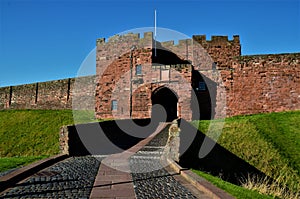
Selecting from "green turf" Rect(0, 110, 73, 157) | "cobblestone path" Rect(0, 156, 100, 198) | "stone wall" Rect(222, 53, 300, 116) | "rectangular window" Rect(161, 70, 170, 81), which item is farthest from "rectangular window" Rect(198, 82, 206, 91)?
"cobblestone path" Rect(0, 156, 100, 198)

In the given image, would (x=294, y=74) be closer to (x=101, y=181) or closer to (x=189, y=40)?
(x=189, y=40)

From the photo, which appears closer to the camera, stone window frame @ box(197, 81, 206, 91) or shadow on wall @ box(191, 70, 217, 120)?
shadow on wall @ box(191, 70, 217, 120)

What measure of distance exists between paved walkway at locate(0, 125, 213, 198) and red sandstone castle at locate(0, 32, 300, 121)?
11.9 metres

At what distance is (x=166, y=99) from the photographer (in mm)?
23828

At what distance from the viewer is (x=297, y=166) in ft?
35.6

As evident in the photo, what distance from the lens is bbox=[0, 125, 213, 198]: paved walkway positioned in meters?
5.40

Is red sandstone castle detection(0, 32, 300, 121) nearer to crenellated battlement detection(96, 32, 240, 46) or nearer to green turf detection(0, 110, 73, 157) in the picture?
crenellated battlement detection(96, 32, 240, 46)

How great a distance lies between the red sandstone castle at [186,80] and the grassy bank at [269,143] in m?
3.62

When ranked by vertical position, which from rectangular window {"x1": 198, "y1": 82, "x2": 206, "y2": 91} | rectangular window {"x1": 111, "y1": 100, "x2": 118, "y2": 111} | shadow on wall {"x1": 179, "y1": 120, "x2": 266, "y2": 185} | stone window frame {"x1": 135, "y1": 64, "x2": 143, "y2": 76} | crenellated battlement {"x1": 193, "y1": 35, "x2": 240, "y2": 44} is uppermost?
crenellated battlement {"x1": 193, "y1": 35, "x2": 240, "y2": 44}

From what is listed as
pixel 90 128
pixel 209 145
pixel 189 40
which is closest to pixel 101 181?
pixel 90 128

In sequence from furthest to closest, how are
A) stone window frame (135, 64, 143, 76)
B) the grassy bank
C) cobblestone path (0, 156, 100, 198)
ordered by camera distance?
stone window frame (135, 64, 143, 76) < the grassy bank < cobblestone path (0, 156, 100, 198)

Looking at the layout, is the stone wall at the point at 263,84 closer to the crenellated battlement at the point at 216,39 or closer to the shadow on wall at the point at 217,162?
the crenellated battlement at the point at 216,39

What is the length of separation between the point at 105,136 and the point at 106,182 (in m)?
7.70

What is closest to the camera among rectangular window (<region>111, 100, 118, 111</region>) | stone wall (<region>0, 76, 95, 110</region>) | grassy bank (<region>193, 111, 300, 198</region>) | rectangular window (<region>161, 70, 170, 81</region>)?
grassy bank (<region>193, 111, 300, 198</region>)
